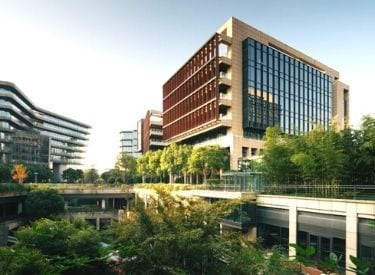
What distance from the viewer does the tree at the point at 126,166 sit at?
278 ft

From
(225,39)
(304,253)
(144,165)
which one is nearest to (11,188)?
(144,165)

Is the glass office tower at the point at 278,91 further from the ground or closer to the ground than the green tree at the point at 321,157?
further from the ground

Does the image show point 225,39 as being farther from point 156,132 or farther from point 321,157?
point 156,132

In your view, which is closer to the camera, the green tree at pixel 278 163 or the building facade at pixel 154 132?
the green tree at pixel 278 163

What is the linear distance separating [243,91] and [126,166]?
40312 millimetres

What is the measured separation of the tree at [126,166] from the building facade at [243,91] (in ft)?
64.5

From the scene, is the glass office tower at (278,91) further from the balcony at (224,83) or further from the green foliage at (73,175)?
the green foliage at (73,175)

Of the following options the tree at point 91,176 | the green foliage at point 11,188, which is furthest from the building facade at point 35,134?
the green foliage at point 11,188

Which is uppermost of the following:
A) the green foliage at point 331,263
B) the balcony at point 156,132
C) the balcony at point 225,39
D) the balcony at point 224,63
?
the balcony at point 225,39

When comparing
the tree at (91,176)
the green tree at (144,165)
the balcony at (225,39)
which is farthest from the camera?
the tree at (91,176)

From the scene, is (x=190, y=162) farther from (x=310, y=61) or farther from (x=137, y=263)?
(x=137, y=263)

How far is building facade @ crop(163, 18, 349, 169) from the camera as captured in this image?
178 ft

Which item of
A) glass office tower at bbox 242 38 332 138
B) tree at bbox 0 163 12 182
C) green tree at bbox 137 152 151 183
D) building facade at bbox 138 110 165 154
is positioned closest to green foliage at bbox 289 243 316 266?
glass office tower at bbox 242 38 332 138

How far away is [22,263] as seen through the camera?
889cm
